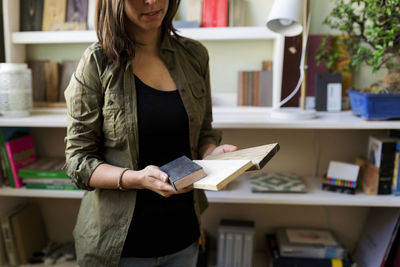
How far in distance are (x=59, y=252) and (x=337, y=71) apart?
171cm

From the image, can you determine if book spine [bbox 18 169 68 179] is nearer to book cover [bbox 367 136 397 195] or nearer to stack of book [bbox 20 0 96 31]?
stack of book [bbox 20 0 96 31]

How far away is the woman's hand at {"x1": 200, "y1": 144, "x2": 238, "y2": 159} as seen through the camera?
44.6 inches

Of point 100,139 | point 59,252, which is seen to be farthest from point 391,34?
point 59,252

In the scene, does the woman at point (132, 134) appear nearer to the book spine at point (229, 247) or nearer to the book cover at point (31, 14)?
the book spine at point (229, 247)

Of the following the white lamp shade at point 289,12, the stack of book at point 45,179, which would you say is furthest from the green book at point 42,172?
the white lamp shade at point 289,12

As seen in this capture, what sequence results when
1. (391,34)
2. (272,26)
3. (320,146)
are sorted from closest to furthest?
(391,34)
(272,26)
(320,146)

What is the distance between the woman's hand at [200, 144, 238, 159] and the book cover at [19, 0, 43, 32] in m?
1.19

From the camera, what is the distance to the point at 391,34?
1362 millimetres

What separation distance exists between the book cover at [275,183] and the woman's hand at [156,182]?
80cm

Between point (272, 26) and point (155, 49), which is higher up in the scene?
point (272, 26)

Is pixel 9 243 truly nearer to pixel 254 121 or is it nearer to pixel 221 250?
pixel 221 250

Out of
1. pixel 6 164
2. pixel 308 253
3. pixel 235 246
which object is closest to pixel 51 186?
pixel 6 164

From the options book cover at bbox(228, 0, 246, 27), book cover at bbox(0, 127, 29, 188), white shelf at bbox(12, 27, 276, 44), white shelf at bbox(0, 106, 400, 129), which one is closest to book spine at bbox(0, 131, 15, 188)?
book cover at bbox(0, 127, 29, 188)

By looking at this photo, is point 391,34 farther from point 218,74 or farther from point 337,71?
point 218,74
